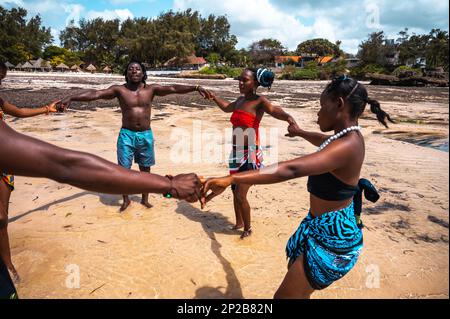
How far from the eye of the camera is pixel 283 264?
3945 mm

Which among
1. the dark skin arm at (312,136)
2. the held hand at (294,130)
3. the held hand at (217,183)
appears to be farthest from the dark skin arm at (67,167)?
the held hand at (294,130)

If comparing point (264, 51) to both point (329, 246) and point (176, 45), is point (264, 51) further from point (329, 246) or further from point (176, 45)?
point (329, 246)

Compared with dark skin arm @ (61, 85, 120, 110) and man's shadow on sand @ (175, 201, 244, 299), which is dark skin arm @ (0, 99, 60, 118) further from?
man's shadow on sand @ (175, 201, 244, 299)

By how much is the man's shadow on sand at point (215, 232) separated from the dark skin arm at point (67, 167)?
6.13 feet

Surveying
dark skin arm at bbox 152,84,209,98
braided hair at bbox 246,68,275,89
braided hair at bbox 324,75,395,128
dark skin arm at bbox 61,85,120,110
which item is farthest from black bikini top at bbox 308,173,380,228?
dark skin arm at bbox 61,85,120,110

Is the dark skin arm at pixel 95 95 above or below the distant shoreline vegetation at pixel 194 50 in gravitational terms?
below

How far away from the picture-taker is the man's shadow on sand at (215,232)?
11.2ft

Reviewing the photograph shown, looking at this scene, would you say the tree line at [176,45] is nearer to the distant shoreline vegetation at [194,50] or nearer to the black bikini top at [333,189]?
the distant shoreline vegetation at [194,50]

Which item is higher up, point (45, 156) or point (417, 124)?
point (45, 156)

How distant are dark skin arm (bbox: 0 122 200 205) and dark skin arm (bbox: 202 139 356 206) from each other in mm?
564

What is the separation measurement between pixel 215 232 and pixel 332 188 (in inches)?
107

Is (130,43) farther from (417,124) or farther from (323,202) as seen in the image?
(323,202)

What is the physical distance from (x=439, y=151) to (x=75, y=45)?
112152mm

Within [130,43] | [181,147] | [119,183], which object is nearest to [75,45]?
[130,43]
